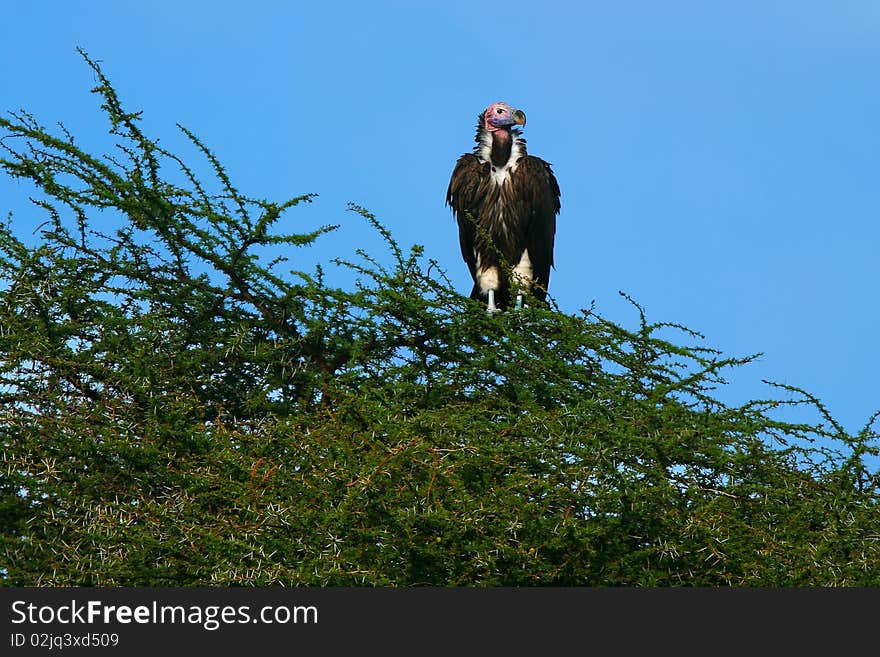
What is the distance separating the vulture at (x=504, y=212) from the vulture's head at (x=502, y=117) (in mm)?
18

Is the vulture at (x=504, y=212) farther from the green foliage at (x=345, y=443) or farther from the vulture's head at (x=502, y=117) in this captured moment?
the green foliage at (x=345, y=443)

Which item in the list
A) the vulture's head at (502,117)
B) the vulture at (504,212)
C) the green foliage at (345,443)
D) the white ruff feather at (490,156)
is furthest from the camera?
the vulture's head at (502,117)

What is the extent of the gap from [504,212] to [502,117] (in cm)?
90

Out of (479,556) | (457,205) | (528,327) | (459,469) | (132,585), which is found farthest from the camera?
(457,205)

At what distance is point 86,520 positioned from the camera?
432 centimetres

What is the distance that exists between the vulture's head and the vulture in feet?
0.06

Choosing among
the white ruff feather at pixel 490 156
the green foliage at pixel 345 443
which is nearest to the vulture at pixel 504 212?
the white ruff feather at pixel 490 156

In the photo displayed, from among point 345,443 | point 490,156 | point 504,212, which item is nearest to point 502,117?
point 490,156

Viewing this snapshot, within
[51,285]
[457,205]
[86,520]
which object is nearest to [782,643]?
[86,520]

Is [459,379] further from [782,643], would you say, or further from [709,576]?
[782,643]

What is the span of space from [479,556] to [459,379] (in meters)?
1.93

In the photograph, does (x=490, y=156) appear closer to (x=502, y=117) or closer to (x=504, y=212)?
(x=502, y=117)

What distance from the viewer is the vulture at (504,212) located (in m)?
7.78

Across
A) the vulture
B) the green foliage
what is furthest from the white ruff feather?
the green foliage
